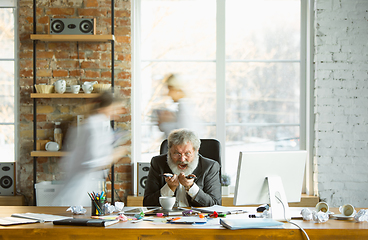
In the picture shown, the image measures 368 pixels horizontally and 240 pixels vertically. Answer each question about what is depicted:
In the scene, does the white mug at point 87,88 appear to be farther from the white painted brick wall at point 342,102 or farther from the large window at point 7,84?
the white painted brick wall at point 342,102

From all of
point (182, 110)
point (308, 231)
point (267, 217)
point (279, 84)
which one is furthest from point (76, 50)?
point (308, 231)

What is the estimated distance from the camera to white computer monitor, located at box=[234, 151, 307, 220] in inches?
71.8

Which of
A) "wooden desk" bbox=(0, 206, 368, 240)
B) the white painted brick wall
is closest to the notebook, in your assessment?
"wooden desk" bbox=(0, 206, 368, 240)

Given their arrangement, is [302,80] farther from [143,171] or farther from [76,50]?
[76,50]

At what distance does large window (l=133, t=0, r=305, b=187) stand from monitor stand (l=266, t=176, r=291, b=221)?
1.97 m

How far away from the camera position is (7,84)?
3.80 meters

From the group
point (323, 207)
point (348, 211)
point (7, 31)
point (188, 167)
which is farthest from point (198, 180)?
point (7, 31)

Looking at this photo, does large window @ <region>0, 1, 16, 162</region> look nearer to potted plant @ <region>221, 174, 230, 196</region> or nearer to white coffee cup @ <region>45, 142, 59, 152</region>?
white coffee cup @ <region>45, 142, 59, 152</region>

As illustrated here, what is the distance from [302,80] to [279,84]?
0.82 feet

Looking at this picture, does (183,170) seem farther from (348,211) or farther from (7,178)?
(7,178)

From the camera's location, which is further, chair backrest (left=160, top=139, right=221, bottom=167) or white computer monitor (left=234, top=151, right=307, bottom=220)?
chair backrest (left=160, top=139, right=221, bottom=167)

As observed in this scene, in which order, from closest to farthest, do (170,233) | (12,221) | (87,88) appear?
(170,233), (12,221), (87,88)

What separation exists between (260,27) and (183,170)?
206 centimetres

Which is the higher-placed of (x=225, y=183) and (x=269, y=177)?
(x=269, y=177)
